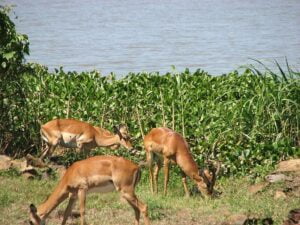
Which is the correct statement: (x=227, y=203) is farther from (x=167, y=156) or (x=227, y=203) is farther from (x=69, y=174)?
(x=69, y=174)

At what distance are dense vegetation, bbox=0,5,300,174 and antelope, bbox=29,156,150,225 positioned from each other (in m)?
2.81

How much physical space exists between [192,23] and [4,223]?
26582 mm

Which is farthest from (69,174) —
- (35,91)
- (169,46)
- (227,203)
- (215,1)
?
(215,1)

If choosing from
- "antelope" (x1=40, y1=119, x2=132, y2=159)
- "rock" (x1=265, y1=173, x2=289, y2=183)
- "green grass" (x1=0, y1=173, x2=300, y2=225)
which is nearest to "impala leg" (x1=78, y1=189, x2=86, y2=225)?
"green grass" (x1=0, y1=173, x2=300, y2=225)

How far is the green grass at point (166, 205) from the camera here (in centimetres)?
1037

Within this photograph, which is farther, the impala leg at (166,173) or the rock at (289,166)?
the rock at (289,166)

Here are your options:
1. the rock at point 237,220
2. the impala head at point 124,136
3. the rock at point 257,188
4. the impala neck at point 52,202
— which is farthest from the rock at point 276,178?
the impala neck at point 52,202

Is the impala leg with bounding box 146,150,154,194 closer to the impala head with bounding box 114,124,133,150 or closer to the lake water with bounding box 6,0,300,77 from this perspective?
the impala head with bounding box 114,124,133,150

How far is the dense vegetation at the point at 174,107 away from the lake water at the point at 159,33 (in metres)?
4.40

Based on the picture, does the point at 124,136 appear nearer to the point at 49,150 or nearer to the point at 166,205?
the point at 49,150

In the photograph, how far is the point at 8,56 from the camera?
13.1 m

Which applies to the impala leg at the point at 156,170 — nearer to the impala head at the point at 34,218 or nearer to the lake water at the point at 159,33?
the impala head at the point at 34,218

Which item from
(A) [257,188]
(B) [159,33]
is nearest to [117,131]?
(A) [257,188]

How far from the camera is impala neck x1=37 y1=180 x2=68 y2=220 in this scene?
32.0 ft
